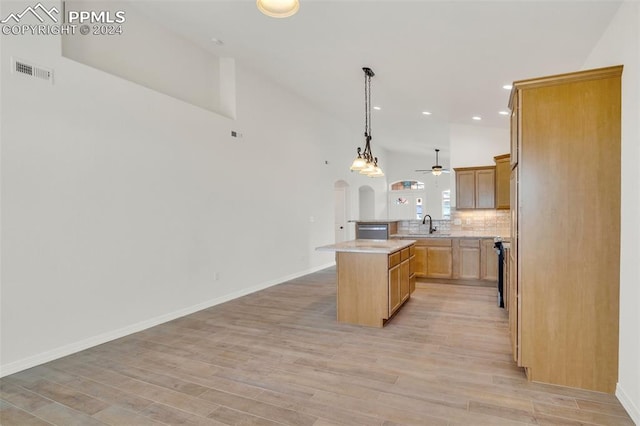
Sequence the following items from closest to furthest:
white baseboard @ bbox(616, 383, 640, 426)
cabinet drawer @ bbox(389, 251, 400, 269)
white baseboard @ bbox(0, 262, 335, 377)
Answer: white baseboard @ bbox(616, 383, 640, 426) → white baseboard @ bbox(0, 262, 335, 377) → cabinet drawer @ bbox(389, 251, 400, 269)

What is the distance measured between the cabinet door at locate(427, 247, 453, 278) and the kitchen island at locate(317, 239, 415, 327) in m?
2.35

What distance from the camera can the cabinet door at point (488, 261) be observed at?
5934mm

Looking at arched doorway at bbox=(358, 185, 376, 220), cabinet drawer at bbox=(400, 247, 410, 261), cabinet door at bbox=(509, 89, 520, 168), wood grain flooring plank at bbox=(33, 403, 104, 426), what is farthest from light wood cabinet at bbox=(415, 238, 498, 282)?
wood grain flooring plank at bbox=(33, 403, 104, 426)

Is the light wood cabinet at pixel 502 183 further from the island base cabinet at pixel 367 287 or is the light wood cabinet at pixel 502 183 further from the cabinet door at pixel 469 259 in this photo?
the island base cabinet at pixel 367 287

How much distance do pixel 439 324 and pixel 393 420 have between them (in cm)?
206

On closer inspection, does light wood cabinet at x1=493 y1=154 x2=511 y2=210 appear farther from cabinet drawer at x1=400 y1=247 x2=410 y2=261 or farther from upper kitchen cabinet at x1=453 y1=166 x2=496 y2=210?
cabinet drawer at x1=400 y1=247 x2=410 y2=261

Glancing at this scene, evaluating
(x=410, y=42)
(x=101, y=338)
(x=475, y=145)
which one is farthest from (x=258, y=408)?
(x=475, y=145)

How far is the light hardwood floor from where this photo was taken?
2193 mm

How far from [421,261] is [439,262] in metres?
0.32

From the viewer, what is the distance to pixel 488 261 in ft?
19.6

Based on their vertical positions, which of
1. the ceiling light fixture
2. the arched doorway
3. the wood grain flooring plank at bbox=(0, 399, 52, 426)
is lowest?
the wood grain flooring plank at bbox=(0, 399, 52, 426)

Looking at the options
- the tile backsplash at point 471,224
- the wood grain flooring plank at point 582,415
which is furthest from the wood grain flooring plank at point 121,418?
the tile backsplash at point 471,224

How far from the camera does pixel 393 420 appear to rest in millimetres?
2127

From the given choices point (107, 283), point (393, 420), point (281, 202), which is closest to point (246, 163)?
point (281, 202)
